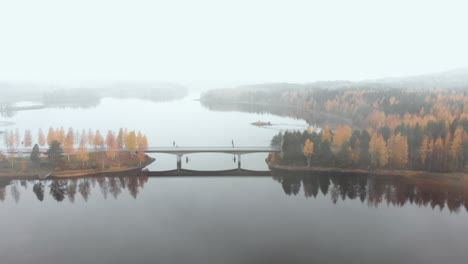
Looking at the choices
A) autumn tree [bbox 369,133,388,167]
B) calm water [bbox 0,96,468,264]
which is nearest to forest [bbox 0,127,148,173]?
calm water [bbox 0,96,468,264]

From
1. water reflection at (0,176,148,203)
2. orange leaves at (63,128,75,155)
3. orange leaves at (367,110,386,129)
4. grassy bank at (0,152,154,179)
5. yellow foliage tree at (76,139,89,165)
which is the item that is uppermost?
orange leaves at (367,110,386,129)

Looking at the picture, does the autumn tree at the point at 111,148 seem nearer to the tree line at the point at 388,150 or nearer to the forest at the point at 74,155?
the forest at the point at 74,155

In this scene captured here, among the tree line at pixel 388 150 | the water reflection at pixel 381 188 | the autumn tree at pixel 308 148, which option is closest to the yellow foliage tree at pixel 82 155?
the water reflection at pixel 381 188

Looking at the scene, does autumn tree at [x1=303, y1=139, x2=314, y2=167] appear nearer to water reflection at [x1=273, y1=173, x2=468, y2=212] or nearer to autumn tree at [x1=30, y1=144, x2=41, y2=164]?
water reflection at [x1=273, y1=173, x2=468, y2=212]

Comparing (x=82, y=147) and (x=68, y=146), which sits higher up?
(x=68, y=146)

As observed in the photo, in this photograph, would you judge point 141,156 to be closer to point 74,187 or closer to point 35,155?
point 74,187

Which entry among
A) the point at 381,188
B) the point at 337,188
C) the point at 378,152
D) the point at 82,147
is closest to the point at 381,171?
the point at 378,152
